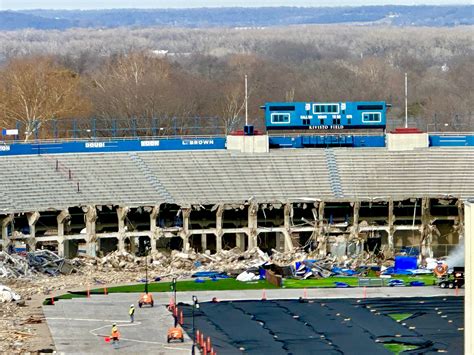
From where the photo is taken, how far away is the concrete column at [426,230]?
3816 inches

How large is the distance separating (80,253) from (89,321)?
67.6 feet

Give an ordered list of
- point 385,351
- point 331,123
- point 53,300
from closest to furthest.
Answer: point 385,351, point 53,300, point 331,123

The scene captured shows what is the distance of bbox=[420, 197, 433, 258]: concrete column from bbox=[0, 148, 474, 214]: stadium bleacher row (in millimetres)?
709

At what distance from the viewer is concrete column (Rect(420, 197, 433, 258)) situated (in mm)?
96938

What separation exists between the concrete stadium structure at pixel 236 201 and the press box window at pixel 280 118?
394 cm

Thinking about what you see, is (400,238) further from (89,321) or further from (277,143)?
(89,321)

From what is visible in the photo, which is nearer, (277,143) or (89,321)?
(89,321)

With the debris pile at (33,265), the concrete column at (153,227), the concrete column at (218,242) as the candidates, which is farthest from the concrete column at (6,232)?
the concrete column at (218,242)

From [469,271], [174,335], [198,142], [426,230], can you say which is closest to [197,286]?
[174,335]

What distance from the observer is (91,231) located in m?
94.4

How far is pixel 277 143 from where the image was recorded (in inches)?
4156

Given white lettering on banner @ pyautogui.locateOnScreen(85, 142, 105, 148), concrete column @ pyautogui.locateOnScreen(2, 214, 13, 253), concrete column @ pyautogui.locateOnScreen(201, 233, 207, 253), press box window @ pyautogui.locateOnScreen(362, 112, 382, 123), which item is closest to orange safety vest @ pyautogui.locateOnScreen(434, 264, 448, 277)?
concrete column @ pyautogui.locateOnScreen(201, 233, 207, 253)

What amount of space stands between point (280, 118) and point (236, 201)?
32.8 feet

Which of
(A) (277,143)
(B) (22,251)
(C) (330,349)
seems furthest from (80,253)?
(C) (330,349)
